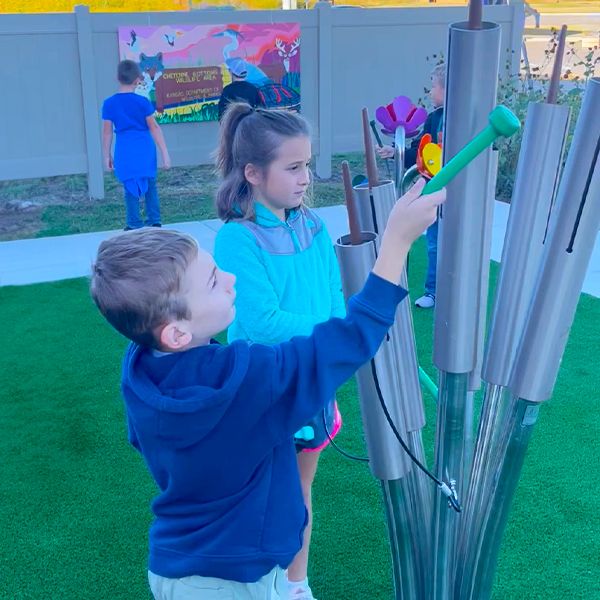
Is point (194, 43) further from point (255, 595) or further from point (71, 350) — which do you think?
point (255, 595)

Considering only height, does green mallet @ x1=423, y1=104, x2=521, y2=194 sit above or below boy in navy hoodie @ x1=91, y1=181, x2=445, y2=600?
above

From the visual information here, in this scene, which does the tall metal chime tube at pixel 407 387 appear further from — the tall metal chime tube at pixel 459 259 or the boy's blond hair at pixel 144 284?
the boy's blond hair at pixel 144 284

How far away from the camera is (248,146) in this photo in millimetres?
2213

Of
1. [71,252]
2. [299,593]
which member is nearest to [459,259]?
[299,593]

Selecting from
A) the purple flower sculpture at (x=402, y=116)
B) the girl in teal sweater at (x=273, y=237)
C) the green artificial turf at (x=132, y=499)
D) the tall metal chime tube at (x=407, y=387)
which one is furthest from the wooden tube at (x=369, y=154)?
the purple flower sculpture at (x=402, y=116)

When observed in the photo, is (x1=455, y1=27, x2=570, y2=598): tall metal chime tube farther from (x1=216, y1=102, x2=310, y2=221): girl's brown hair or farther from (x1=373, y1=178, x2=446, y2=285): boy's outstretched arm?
(x1=216, y1=102, x2=310, y2=221): girl's brown hair

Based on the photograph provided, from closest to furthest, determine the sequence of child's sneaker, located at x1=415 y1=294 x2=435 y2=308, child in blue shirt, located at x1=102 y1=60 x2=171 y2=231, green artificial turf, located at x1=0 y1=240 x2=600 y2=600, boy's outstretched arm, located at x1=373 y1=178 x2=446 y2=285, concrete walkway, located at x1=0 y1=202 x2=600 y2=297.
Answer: boy's outstretched arm, located at x1=373 y1=178 x2=446 y2=285 → green artificial turf, located at x1=0 y1=240 x2=600 y2=600 → child's sneaker, located at x1=415 y1=294 x2=435 y2=308 → concrete walkway, located at x1=0 y1=202 x2=600 y2=297 → child in blue shirt, located at x1=102 y1=60 x2=171 y2=231

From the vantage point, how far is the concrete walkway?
6070mm

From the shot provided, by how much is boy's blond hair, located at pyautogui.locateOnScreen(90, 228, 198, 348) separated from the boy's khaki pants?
489mm

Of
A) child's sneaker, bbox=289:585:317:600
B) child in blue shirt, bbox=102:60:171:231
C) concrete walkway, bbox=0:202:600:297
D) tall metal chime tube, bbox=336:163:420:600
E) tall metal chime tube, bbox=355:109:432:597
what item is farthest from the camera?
child in blue shirt, bbox=102:60:171:231

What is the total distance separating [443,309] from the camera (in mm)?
1652

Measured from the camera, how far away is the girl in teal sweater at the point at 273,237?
211cm

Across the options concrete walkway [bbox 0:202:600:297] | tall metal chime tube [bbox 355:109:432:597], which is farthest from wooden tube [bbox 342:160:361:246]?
concrete walkway [bbox 0:202:600:297]

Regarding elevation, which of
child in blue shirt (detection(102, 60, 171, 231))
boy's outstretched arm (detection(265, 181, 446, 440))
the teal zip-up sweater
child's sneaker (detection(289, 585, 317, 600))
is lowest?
child's sneaker (detection(289, 585, 317, 600))
